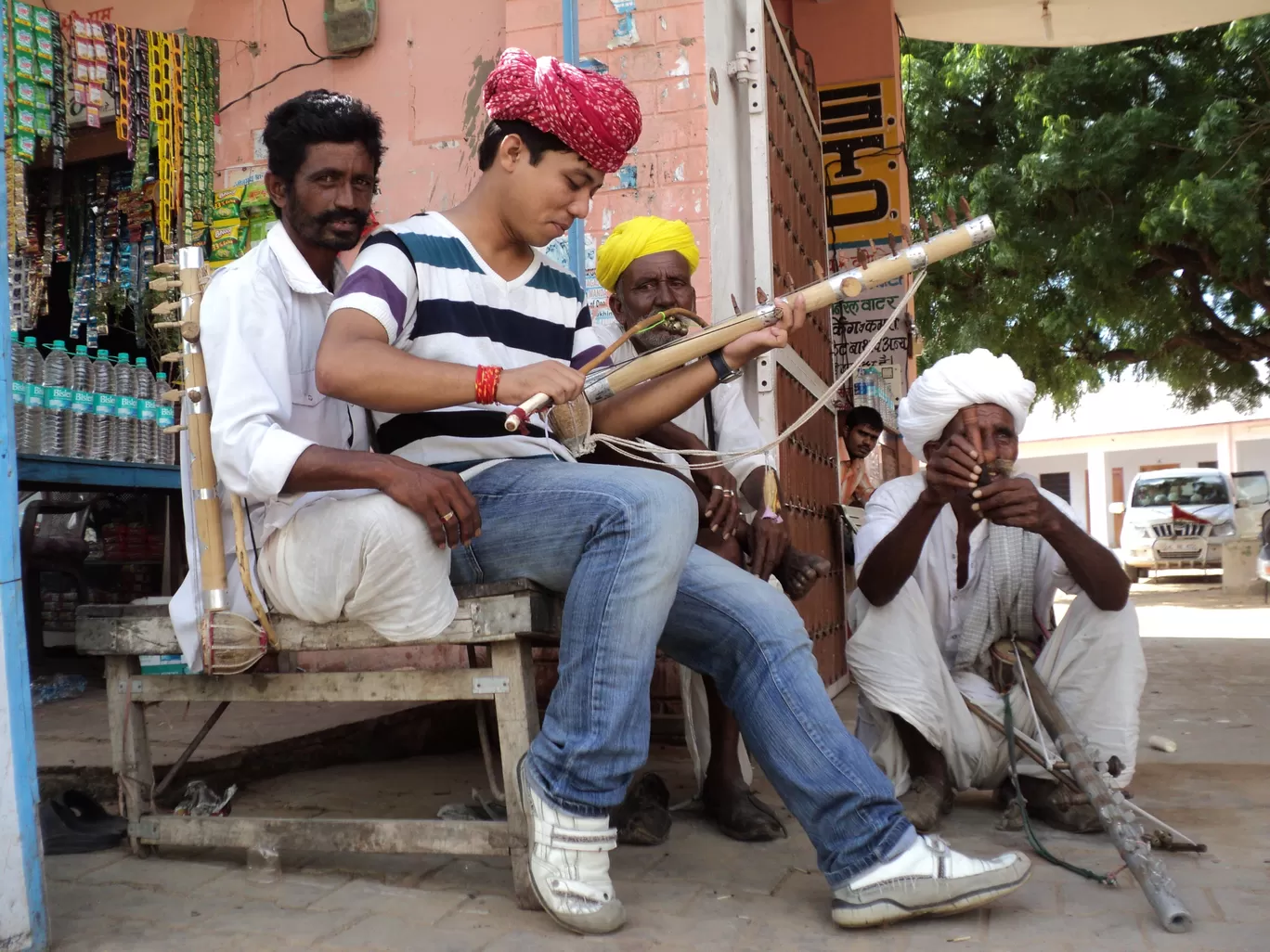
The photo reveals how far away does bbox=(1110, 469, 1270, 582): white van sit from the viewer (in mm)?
16672

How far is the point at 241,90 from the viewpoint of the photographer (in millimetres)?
5008

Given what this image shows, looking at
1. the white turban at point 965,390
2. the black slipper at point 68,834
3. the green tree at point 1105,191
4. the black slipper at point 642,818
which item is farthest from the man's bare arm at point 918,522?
the green tree at point 1105,191

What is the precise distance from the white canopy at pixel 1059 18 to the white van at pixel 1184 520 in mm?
Answer: 10546

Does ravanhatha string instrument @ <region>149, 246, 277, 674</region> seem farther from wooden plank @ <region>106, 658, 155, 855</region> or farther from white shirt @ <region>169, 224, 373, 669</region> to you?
wooden plank @ <region>106, 658, 155, 855</region>

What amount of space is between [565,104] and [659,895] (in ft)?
5.37

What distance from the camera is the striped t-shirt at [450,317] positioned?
7.38 ft

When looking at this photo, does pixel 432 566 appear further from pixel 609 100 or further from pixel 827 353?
pixel 827 353

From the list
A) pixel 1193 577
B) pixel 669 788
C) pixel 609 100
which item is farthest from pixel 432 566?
pixel 1193 577

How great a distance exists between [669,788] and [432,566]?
1.47 m

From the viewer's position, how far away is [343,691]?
2.44 m

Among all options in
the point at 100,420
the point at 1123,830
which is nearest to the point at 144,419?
the point at 100,420

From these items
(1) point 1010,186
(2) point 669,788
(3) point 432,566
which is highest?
(1) point 1010,186

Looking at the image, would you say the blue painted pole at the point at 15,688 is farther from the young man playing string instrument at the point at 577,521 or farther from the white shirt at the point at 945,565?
the white shirt at the point at 945,565

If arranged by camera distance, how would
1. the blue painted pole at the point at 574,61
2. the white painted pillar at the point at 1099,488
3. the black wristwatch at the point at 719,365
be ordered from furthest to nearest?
the white painted pillar at the point at 1099,488, the blue painted pole at the point at 574,61, the black wristwatch at the point at 719,365
